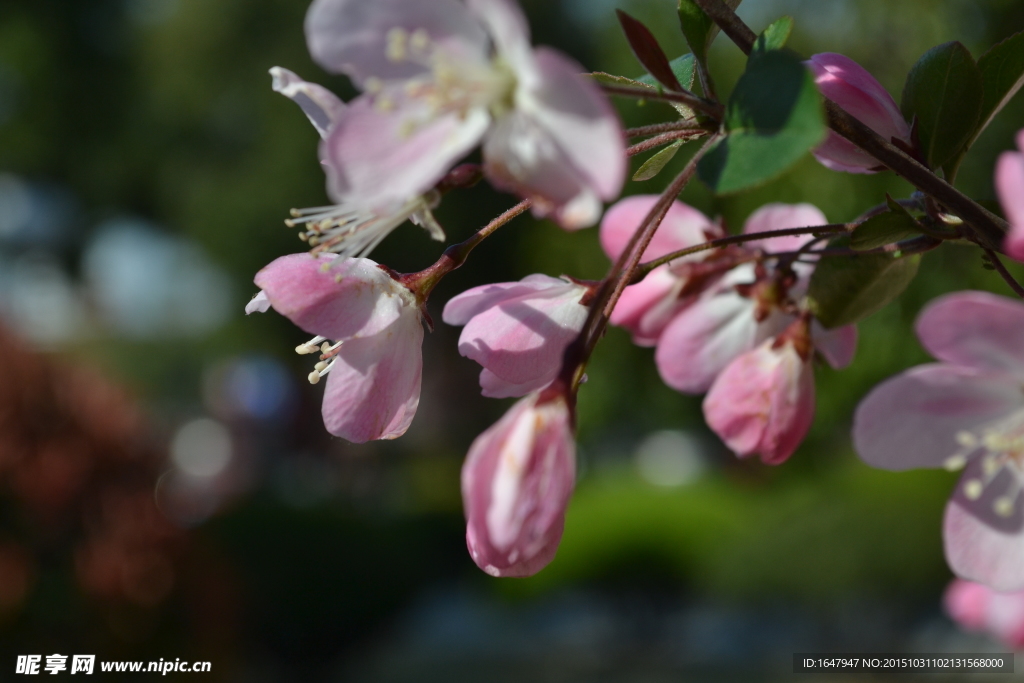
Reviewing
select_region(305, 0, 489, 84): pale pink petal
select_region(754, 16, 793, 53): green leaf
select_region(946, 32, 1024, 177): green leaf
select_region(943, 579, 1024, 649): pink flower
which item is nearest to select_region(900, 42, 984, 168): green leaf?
select_region(946, 32, 1024, 177): green leaf

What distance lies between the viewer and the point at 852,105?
1.94 feet

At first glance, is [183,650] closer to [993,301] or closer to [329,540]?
[329,540]

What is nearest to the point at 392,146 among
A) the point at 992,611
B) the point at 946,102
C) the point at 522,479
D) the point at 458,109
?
the point at 458,109

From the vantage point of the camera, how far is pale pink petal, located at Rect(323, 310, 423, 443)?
0.57m

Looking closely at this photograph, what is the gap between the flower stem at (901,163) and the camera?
1.65ft

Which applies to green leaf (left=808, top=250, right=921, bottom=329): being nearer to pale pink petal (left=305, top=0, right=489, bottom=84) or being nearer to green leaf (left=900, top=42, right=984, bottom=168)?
green leaf (left=900, top=42, right=984, bottom=168)

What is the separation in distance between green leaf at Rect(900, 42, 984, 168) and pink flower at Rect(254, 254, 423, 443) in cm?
35

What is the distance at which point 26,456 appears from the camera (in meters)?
3.77

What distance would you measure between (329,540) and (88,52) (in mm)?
11316

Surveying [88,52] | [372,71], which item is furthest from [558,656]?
[88,52]

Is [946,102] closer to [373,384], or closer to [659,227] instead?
[659,227]

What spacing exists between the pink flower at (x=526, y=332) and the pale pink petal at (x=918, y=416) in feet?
0.57

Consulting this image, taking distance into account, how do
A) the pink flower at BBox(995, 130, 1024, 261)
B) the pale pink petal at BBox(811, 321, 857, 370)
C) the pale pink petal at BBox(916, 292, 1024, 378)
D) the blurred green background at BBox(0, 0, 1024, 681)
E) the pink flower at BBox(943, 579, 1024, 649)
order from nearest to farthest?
1. the pink flower at BBox(995, 130, 1024, 261)
2. the pale pink petal at BBox(916, 292, 1024, 378)
3. the pale pink petal at BBox(811, 321, 857, 370)
4. the pink flower at BBox(943, 579, 1024, 649)
5. the blurred green background at BBox(0, 0, 1024, 681)

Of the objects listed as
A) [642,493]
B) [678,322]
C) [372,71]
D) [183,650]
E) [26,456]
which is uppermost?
[372,71]
